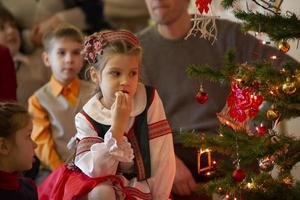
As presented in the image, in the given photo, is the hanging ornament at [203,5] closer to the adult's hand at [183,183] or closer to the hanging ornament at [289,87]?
the hanging ornament at [289,87]

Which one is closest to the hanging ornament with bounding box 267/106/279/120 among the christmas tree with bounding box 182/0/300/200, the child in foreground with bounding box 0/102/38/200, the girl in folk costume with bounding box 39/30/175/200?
the christmas tree with bounding box 182/0/300/200

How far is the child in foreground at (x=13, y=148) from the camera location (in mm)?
1627

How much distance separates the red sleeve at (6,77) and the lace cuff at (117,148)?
0.66m

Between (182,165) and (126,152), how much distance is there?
1.54 ft

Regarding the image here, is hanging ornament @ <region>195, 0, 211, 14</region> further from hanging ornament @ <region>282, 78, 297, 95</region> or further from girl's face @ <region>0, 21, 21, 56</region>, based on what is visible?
girl's face @ <region>0, 21, 21, 56</region>

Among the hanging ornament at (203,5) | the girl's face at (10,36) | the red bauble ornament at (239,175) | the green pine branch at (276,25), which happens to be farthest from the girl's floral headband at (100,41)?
the girl's face at (10,36)

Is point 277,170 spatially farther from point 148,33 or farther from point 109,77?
point 148,33

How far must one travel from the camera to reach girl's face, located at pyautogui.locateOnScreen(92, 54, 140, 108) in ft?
5.52

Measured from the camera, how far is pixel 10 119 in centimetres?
164

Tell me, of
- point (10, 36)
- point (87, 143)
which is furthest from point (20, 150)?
point (10, 36)

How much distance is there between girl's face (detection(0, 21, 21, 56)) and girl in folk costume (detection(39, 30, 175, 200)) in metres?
1.07

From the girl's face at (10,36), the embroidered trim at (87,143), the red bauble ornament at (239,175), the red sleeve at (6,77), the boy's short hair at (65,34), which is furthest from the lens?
the girl's face at (10,36)

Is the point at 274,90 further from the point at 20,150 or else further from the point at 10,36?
the point at 10,36

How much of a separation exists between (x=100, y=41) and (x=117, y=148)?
340 millimetres
